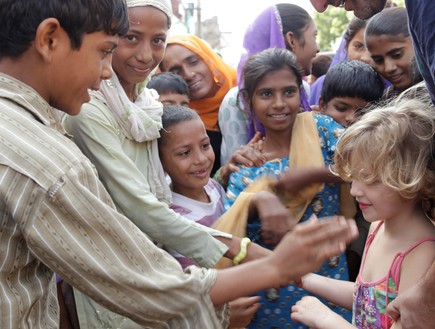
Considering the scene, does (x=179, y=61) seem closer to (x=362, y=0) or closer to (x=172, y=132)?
(x=172, y=132)

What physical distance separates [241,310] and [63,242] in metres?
1.04

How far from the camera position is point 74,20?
1.64 m

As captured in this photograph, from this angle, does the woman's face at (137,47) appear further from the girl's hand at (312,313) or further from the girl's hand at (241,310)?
the girl's hand at (312,313)

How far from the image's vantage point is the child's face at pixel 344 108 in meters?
3.30

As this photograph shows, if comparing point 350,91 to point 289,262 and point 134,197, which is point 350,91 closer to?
point 134,197

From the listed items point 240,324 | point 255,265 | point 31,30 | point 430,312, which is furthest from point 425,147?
→ point 31,30

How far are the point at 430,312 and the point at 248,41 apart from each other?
112 inches

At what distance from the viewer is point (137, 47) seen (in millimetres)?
2664

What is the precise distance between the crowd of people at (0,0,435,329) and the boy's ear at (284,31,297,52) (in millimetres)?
829

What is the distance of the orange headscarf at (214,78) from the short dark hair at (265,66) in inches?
36.0

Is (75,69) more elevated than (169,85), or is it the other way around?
(75,69)

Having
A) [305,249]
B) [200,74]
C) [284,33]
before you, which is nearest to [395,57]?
[284,33]

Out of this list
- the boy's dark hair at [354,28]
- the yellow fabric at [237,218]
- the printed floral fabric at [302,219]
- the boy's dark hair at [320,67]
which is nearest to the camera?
the yellow fabric at [237,218]

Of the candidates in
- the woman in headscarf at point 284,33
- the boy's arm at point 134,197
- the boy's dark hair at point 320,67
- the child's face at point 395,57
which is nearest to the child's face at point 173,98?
the woman in headscarf at point 284,33
